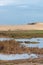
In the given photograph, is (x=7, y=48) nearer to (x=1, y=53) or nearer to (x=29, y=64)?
(x=1, y=53)

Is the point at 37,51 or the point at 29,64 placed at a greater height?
the point at 37,51

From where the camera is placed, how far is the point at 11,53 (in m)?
21.0

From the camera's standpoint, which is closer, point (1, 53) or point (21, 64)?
point (21, 64)

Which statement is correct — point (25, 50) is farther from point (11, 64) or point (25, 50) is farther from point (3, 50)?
point (11, 64)

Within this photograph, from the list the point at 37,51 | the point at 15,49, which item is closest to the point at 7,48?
the point at 15,49

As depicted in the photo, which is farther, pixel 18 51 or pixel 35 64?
pixel 18 51

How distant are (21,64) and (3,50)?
717cm

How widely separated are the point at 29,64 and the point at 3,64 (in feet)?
4.73

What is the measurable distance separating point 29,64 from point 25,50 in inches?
301

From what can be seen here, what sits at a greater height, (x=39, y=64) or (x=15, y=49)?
(x=15, y=49)

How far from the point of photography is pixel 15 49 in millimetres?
22688

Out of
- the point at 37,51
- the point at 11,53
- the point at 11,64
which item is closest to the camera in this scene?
the point at 11,64

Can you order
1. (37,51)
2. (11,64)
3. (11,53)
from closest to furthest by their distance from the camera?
(11,64)
(11,53)
(37,51)

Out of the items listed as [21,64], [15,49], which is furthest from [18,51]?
[21,64]
